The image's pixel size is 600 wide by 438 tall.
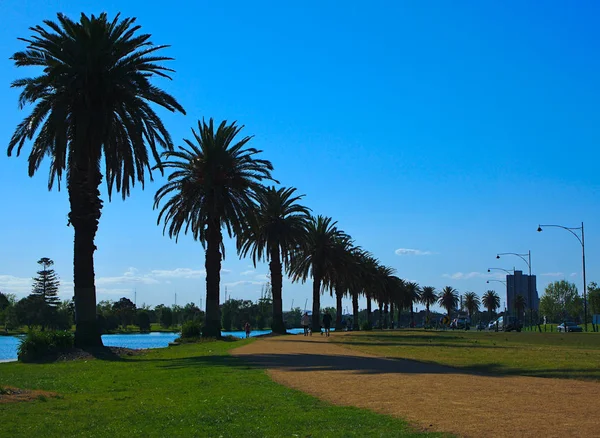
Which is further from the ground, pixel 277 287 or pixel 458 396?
pixel 277 287

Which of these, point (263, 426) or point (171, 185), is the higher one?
point (171, 185)

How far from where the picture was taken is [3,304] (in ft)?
499

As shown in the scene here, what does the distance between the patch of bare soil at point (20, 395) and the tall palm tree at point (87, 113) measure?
15.8 meters

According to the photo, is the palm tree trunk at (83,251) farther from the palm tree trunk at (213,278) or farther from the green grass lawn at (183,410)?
the palm tree trunk at (213,278)

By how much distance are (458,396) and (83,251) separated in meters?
22.2

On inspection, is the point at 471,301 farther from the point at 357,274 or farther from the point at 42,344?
the point at 42,344

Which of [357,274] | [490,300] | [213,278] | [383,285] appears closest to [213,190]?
[213,278]

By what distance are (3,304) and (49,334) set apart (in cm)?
13377

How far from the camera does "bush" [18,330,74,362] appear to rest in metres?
29.2

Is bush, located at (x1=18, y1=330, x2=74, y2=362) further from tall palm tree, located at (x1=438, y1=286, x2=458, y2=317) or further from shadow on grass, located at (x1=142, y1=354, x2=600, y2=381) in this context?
tall palm tree, located at (x1=438, y1=286, x2=458, y2=317)

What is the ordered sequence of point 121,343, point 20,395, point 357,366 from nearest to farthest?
point 20,395, point 357,366, point 121,343

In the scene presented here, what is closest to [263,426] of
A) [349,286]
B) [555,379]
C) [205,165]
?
[555,379]

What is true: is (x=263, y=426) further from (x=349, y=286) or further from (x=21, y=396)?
(x=349, y=286)

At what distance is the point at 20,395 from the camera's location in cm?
1505
